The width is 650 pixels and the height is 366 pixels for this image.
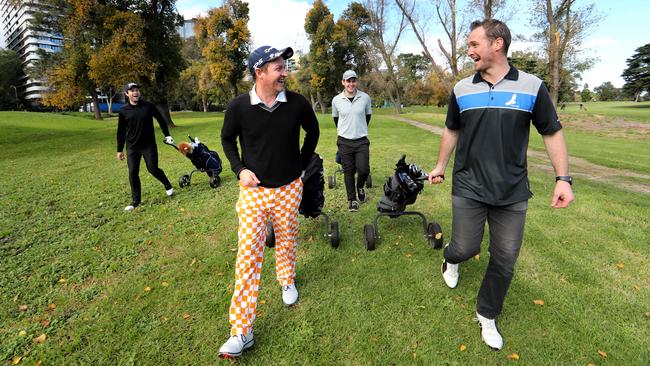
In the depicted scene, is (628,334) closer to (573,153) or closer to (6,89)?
(573,153)

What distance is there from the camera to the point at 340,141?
6.11 metres

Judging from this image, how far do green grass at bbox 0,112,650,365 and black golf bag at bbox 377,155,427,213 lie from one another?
21.0 inches

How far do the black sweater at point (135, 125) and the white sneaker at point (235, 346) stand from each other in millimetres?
5087

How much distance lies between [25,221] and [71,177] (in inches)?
163

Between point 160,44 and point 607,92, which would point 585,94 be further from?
point 160,44

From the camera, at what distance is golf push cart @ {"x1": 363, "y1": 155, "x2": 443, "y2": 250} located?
445cm

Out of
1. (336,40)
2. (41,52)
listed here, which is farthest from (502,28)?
(41,52)

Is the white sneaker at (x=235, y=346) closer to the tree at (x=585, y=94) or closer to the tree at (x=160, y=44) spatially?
the tree at (x=160, y=44)

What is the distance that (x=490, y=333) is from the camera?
9.47 ft

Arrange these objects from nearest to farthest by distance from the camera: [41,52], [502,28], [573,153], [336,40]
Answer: [502,28]
[573,153]
[41,52]
[336,40]

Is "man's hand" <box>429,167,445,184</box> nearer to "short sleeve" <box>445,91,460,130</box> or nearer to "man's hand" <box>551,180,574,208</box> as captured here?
"short sleeve" <box>445,91,460,130</box>

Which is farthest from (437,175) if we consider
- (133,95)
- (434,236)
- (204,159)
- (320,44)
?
(320,44)

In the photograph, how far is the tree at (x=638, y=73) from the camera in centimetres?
5303

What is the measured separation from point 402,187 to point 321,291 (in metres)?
1.75
